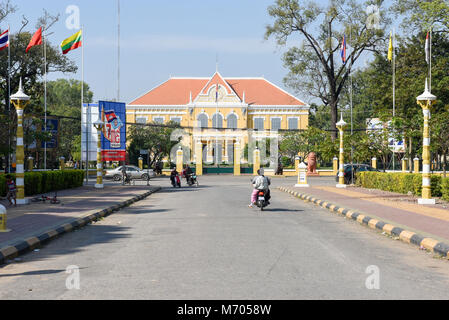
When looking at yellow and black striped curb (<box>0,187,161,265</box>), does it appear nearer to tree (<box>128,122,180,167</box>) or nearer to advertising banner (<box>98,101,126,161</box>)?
advertising banner (<box>98,101,126,161</box>)

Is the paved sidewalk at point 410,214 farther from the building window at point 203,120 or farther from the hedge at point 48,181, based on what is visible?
the building window at point 203,120

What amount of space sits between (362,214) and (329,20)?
128ft

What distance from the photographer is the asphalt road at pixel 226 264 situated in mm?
6668

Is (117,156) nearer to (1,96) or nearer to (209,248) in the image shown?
(1,96)

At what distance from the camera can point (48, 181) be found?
89.4 ft

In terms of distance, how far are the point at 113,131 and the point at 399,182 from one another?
17624 millimetres

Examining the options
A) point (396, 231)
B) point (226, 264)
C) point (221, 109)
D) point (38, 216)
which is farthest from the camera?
point (221, 109)

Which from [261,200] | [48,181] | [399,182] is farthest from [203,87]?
[261,200]

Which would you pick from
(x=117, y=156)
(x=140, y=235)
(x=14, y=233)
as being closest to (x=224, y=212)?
(x=140, y=235)

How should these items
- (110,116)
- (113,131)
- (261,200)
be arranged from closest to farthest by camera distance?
(261,200) → (110,116) → (113,131)

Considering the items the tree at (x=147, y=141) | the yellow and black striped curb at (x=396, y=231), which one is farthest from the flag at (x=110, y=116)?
the tree at (x=147, y=141)

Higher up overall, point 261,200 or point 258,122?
point 258,122

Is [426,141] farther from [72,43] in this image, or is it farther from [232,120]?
[232,120]

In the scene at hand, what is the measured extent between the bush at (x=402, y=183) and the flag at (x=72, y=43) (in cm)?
1756
